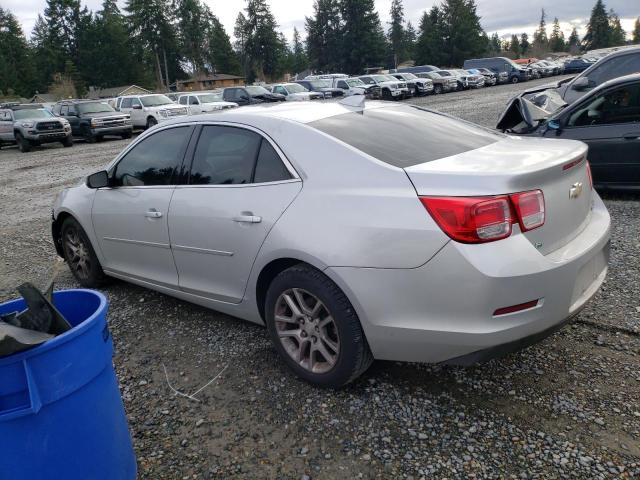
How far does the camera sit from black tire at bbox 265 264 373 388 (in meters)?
2.82

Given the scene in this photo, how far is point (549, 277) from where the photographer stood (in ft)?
8.35

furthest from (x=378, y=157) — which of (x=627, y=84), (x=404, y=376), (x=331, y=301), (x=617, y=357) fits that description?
(x=627, y=84)

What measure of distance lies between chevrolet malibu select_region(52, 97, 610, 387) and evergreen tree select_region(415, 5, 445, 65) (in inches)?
3200

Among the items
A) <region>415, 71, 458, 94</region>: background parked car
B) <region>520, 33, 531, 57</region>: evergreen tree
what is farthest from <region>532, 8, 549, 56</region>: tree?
<region>415, 71, 458, 94</region>: background parked car

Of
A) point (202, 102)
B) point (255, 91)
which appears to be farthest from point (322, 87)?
point (202, 102)

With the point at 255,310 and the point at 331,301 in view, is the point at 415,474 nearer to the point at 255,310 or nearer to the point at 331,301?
the point at 331,301

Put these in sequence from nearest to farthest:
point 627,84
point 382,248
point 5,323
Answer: point 5,323 → point 382,248 → point 627,84

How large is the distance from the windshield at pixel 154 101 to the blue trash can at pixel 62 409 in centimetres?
2386

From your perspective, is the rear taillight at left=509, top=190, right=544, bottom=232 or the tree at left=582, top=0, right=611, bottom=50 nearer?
the rear taillight at left=509, top=190, right=544, bottom=232

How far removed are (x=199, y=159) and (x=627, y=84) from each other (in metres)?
5.14

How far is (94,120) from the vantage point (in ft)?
72.1

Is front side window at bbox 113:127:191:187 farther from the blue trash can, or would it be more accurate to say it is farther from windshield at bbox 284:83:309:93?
windshield at bbox 284:83:309:93

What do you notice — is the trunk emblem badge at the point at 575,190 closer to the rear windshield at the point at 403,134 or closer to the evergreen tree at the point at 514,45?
the rear windshield at the point at 403,134

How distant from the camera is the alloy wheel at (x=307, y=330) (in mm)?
3012
